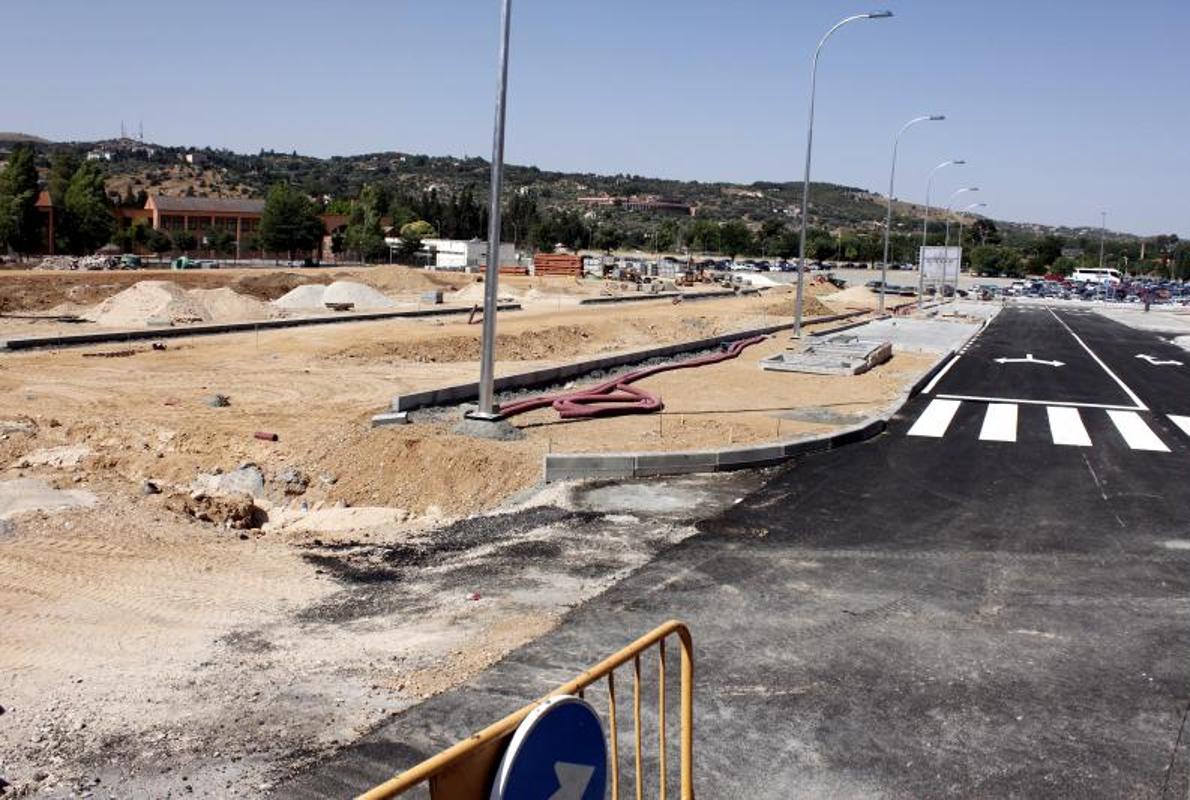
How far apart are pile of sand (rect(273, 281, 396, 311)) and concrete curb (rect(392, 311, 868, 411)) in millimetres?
19977

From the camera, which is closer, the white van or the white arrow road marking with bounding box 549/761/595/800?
the white arrow road marking with bounding box 549/761/595/800

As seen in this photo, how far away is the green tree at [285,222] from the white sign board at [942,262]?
4775 cm

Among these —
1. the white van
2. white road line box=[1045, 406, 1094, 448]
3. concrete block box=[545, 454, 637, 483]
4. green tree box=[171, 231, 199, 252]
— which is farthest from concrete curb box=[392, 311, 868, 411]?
the white van

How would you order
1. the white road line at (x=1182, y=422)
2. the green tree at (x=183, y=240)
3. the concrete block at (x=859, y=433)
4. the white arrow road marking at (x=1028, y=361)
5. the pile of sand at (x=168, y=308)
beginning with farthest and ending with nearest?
the green tree at (x=183, y=240)
the pile of sand at (x=168, y=308)
the white arrow road marking at (x=1028, y=361)
the white road line at (x=1182, y=422)
the concrete block at (x=859, y=433)

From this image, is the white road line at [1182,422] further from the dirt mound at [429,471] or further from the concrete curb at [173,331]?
the concrete curb at [173,331]

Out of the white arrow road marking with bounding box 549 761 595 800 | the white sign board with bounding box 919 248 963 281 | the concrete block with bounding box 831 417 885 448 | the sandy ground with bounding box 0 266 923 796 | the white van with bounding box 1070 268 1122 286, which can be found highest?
the white van with bounding box 1070 268 1122 286

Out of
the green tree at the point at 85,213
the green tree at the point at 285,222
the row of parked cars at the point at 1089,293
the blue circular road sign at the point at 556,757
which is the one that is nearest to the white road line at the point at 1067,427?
the blue circular road sign at the point at 556,757

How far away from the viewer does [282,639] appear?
753 centimetres

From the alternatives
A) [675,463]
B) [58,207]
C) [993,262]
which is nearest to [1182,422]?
[675,463]

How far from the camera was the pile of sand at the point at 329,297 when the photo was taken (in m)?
44.2

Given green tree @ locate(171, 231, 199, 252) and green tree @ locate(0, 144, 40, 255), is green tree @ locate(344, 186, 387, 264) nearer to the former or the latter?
green tree @ locate(171, 231, 199, 252)

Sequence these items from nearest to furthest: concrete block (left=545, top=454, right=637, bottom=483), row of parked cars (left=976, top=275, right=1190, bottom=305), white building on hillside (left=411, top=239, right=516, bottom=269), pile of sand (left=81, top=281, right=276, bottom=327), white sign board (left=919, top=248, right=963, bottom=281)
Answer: concrete block (left=545, top=454, right=637, bottom=483), pile of sand (left=81, top=281, right=276, bottom=327), white sign board (left=919, top=248, right=963, bottom=281), white building on hillside (left=411, top=239, right=516, bottom=269), row of parked cars (left=976, top=275, right=1190, bottom=305)

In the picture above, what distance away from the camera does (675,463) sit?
13.1m

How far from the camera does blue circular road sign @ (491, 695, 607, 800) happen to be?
3346mm
